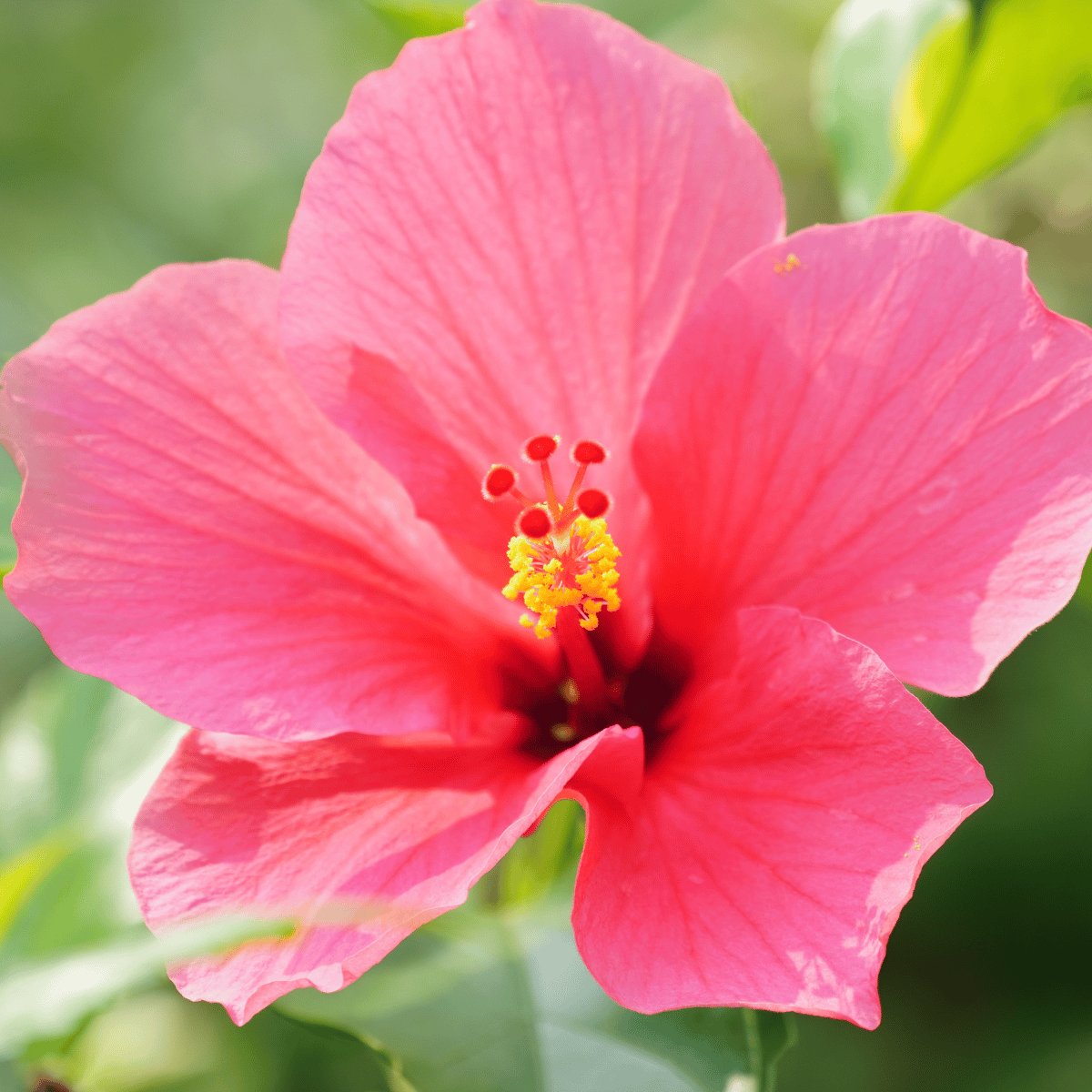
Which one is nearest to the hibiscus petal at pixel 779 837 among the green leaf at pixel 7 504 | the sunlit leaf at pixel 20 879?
the sunlit leaf at pixel 20 879

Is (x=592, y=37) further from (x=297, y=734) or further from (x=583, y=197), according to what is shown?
(x=297, y=734)

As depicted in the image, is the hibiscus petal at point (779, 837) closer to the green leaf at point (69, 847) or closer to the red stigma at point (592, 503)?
the red stigma at point (592, 503)

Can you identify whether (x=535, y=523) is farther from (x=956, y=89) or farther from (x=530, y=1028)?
(x=956, y=89)

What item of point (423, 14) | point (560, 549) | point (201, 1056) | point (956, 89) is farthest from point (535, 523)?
point (201, 1056)

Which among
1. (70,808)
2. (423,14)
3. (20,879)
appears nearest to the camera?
(20,879)

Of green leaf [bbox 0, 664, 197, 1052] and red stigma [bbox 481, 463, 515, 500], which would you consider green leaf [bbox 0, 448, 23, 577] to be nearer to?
green leaf [bbox 0, 664, 197, 1052]
